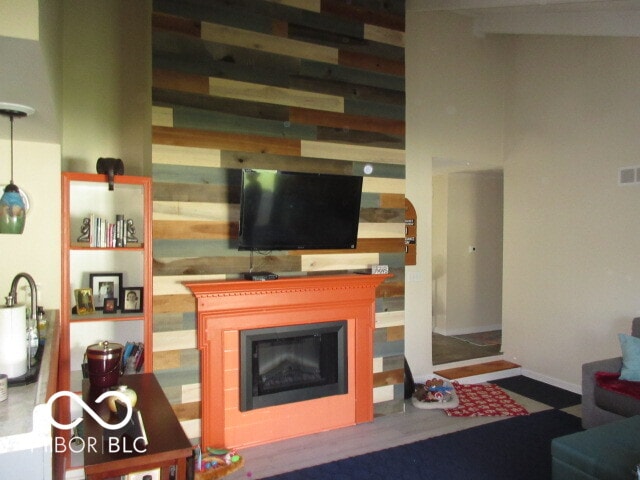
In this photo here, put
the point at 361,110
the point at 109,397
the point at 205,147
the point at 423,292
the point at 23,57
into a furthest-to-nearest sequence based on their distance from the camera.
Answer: the point at 423,292 → the point at 361,110 → the point at 205,147 → the point at 109,397 → the point at 23,57

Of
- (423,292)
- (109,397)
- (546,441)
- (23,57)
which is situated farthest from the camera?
(423,292)

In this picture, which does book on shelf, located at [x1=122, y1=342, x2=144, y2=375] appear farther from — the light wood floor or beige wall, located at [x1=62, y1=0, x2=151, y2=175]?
beige wall, located at [x1=62, y1=0, x2=151, y2=175]

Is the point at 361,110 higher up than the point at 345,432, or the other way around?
the point at 361,110

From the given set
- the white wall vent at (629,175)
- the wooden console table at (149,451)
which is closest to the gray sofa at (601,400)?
the white wall vent at (629,175)

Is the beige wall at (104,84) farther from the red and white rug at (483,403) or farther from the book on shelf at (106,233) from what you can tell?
the red and white rug at (483,403)

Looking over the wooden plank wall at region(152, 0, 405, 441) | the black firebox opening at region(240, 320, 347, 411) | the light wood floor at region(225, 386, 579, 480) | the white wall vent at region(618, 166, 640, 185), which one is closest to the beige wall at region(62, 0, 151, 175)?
the wooden plank wall at region(152, 0, 405, 441)

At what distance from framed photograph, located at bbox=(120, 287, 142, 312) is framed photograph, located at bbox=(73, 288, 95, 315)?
19 cm

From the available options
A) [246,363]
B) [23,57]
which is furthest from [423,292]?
[23,57]

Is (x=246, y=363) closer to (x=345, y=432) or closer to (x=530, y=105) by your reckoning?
(x=345, y=432)

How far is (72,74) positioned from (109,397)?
249 centimetres

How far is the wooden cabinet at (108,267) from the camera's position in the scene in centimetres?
305

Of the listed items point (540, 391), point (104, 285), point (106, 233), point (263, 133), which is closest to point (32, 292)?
point (106, 233)

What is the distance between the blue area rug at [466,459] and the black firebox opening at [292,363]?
1.91 ft

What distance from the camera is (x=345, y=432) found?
3.67 meters
